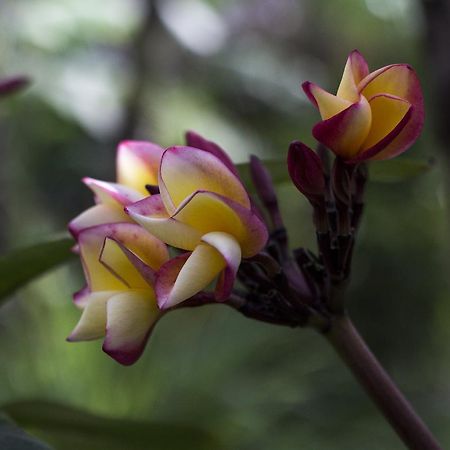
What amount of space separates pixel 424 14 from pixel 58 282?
1141mm

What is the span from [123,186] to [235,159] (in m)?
1.77

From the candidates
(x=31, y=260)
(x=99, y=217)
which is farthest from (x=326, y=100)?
(x=31, y=260)

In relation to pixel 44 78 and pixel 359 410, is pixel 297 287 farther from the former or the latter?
pixel 44 78

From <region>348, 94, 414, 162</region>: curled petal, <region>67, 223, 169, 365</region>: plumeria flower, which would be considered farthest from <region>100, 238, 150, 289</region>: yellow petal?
<region>348, 94, 414, 162</region>: curled petal

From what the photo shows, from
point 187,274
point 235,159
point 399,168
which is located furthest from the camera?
point 235,159

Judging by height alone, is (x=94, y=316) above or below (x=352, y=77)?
below

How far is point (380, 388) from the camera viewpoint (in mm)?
335

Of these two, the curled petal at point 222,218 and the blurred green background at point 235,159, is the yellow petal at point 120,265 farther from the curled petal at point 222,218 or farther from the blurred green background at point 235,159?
the blurred green background at point 235,159

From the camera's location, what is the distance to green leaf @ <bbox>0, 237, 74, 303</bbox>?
46 cm

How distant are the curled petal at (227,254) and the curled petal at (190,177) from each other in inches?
0.7

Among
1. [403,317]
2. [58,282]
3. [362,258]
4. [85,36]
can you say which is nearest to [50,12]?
[85,36]

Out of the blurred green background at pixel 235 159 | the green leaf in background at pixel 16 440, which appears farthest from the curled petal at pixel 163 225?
the blurred green background at pixel 235 159

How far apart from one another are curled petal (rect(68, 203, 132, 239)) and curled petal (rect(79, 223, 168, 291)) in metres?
0.03

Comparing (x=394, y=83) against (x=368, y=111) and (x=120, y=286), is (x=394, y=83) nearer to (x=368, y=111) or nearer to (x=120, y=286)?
(x=368, y=111)
